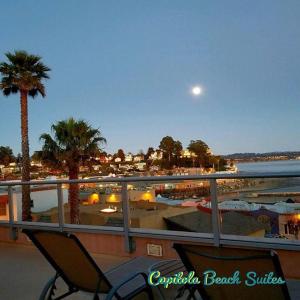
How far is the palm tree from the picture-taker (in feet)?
84.5

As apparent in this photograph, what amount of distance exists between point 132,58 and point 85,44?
637 centimetres

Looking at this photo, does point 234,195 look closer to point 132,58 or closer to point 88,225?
point 88,225

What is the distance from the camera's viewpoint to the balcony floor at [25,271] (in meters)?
4.66

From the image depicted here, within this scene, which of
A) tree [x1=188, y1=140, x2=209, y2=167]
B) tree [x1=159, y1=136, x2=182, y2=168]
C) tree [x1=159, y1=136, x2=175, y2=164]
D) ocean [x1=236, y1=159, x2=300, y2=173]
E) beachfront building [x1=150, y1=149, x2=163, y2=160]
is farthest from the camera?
tree [x1=159, y1=136, x2=175, y2=164]

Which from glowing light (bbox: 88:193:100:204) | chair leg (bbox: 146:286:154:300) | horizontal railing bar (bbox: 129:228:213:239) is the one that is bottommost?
chair leg (bbox: 146:286:154:300)

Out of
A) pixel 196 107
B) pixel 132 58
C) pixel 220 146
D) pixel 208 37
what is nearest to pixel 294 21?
pixel 208 37

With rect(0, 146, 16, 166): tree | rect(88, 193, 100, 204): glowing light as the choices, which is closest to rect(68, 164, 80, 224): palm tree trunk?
rect(88, 193, 100, 204): glowing light

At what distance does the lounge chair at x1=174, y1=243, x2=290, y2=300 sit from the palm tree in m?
23.6

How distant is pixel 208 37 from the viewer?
136 feet

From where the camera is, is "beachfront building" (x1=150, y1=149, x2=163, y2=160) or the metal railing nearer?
the metal railing

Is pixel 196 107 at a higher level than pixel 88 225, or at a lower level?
higher

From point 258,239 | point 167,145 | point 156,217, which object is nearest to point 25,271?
point 156,217

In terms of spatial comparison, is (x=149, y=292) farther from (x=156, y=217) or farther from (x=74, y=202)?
(x=74, y=202)

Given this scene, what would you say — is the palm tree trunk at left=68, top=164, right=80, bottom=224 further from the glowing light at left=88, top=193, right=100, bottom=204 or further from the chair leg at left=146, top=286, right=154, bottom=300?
the chair leg at left=146, top=286, right=154, bottom=300
